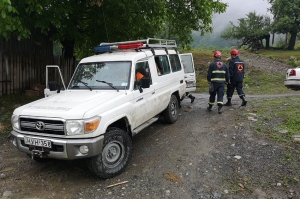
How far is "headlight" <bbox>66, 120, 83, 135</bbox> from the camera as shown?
12.7 feet

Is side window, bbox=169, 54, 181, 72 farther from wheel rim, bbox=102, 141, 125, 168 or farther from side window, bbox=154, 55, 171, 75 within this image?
wheel rim, bbox=102, 141, 125, 168

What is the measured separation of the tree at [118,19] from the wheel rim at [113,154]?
472 centimetres

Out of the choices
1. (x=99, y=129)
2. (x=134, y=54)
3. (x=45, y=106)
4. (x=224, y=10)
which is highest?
(x=224, y=10)

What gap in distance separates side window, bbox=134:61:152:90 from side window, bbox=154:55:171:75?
53 cm

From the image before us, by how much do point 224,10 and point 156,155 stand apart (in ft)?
25.5

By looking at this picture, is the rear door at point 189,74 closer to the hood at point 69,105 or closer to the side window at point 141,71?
the side window at point 141,71

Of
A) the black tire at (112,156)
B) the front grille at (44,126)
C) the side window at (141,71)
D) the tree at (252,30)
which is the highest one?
the tree at (252,30)

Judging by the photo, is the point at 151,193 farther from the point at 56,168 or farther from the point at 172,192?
the point at 56,168

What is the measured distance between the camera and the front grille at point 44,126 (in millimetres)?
3934

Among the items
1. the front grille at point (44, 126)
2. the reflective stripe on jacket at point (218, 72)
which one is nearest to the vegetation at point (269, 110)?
the reflective stripe on jacket at point (218, 72)

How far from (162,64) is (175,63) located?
3.31 ft

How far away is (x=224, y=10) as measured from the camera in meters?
10.8

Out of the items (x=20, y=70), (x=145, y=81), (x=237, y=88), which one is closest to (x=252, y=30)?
(x=237, y=88)

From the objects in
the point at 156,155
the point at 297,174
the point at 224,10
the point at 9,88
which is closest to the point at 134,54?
the point at 156,155
